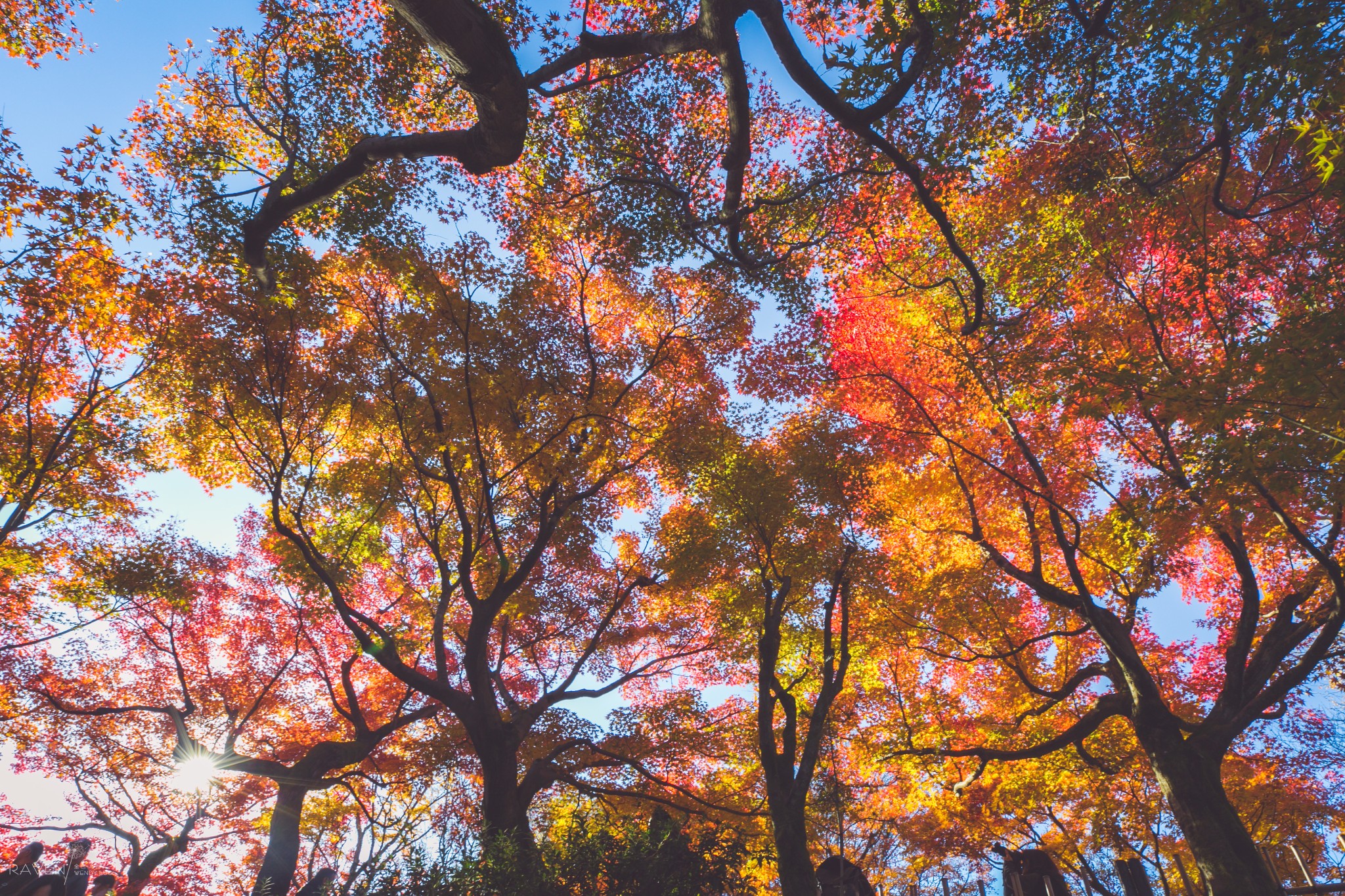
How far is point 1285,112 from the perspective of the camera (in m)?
3.55

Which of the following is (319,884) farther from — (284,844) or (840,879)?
(840,879)

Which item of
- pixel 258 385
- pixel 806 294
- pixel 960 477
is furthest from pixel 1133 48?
pixel 258 385

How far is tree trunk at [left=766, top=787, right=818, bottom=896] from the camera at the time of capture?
7059 mm

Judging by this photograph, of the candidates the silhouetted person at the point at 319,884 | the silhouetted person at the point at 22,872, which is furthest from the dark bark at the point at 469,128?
the silhouetted person at the point at 319,884

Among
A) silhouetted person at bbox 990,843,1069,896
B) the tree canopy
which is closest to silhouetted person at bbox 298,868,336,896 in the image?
the tree canopy

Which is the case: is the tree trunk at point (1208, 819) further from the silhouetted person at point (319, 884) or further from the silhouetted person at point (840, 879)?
the silhouetted person at point (319, 884)

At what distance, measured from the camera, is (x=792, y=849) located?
7164 millimetres

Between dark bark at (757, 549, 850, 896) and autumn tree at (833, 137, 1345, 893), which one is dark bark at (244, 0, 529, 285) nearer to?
autumn tree at (833, 137, 1345, 893)

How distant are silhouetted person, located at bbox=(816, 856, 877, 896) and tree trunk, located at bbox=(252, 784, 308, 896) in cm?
942

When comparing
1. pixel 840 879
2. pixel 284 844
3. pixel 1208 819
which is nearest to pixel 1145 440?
pixel 1208 819

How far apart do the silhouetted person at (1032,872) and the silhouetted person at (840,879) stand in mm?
2381

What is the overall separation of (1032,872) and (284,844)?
1311 cm

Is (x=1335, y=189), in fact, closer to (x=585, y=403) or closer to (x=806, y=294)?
(x=806, y=294)

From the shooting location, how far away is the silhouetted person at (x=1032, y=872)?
9180mm
